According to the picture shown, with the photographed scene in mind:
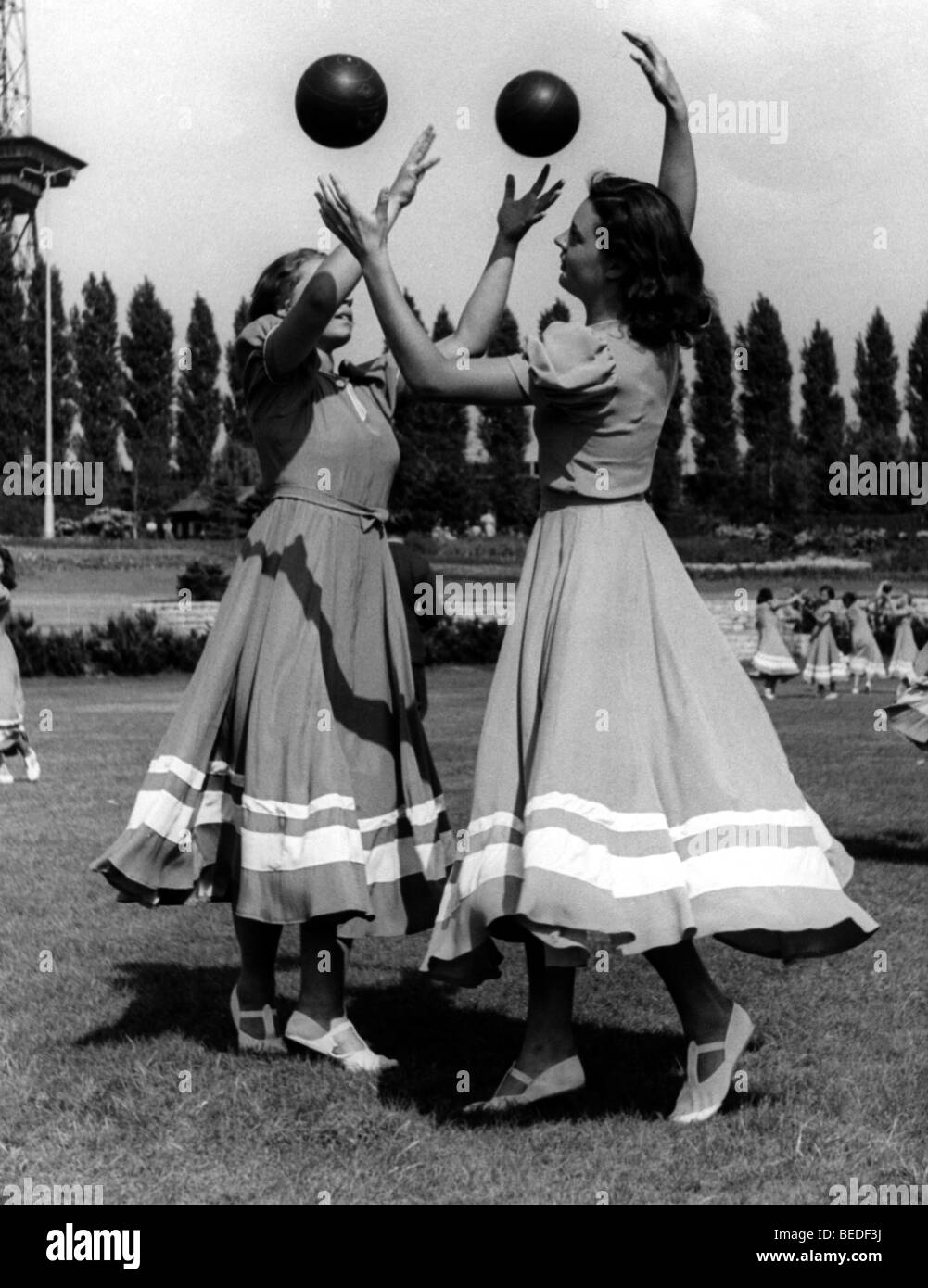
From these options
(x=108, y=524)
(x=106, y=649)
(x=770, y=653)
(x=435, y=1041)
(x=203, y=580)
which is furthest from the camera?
(x=108, y=524)

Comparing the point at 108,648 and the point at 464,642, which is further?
the point at 464,642

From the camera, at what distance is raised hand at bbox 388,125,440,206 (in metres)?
4.00

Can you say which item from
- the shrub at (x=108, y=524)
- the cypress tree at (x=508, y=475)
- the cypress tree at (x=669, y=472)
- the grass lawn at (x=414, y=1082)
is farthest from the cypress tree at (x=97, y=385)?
the grass lawn at (x=414, y=1082)

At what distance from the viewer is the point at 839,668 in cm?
2788

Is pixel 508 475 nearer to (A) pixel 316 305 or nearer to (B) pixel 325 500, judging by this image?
(B) pixel 325 500

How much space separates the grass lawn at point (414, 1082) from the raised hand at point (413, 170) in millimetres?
2246

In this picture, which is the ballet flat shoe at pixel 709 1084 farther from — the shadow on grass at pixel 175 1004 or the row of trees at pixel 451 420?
the row of trees at pixel 451 420

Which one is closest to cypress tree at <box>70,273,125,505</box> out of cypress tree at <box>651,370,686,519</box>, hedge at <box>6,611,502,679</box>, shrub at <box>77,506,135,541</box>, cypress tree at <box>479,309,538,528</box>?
shrub at <box>77,506,135,541</box>

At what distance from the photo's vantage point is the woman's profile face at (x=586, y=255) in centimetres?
417

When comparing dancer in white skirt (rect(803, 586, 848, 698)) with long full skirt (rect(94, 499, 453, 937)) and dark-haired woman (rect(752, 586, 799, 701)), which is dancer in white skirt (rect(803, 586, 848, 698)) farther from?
long full skirt (rect(94, 499, 453, 937))

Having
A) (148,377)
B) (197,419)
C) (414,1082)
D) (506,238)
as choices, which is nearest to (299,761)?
(414,1082)

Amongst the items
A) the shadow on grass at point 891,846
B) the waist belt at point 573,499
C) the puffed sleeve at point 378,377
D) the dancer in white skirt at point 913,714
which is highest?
the puffed sleeve at point 378,377

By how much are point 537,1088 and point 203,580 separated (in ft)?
104

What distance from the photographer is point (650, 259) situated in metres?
4.10
